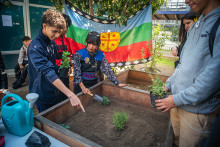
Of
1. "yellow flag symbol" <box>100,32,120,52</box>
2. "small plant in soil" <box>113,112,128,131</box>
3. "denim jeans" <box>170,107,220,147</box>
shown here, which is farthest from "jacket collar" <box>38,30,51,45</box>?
"yellow flag symbol" <box>100,32,120,52</box>

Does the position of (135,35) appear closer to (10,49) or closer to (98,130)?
(98,130)

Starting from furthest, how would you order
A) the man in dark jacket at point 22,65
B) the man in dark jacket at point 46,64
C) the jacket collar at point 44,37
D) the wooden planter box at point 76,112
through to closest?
the man in dark jacket at point 22,65 < the jacket collar at point 44,37 < the man in dark jacket at point 46,64 < the wooden planter box at point 76,112

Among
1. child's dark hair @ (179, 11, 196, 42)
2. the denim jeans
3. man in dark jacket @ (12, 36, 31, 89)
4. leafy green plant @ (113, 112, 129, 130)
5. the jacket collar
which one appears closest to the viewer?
the denim jeans

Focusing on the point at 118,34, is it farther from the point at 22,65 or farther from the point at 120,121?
the point at 22,65

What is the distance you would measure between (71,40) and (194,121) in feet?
10.3

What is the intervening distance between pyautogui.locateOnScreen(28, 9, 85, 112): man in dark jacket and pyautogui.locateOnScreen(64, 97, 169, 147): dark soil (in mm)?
458

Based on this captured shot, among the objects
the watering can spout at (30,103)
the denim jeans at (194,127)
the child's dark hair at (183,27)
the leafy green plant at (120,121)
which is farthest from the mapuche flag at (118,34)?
the denim jeans at (194,127)

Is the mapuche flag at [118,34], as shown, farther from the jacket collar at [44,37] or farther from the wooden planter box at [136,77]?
the jacket collar at [44,37]

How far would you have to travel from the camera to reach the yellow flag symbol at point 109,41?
3.69 metres

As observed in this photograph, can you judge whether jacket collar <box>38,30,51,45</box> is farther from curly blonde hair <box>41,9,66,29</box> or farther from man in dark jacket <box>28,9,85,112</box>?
curly blonde hair <box>41,9,66,29</box>

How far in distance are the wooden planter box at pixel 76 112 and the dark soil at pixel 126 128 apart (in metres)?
0.07

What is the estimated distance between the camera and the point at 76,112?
2.09 metres

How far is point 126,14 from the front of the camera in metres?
3.51

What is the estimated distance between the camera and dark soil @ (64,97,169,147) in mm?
1665
